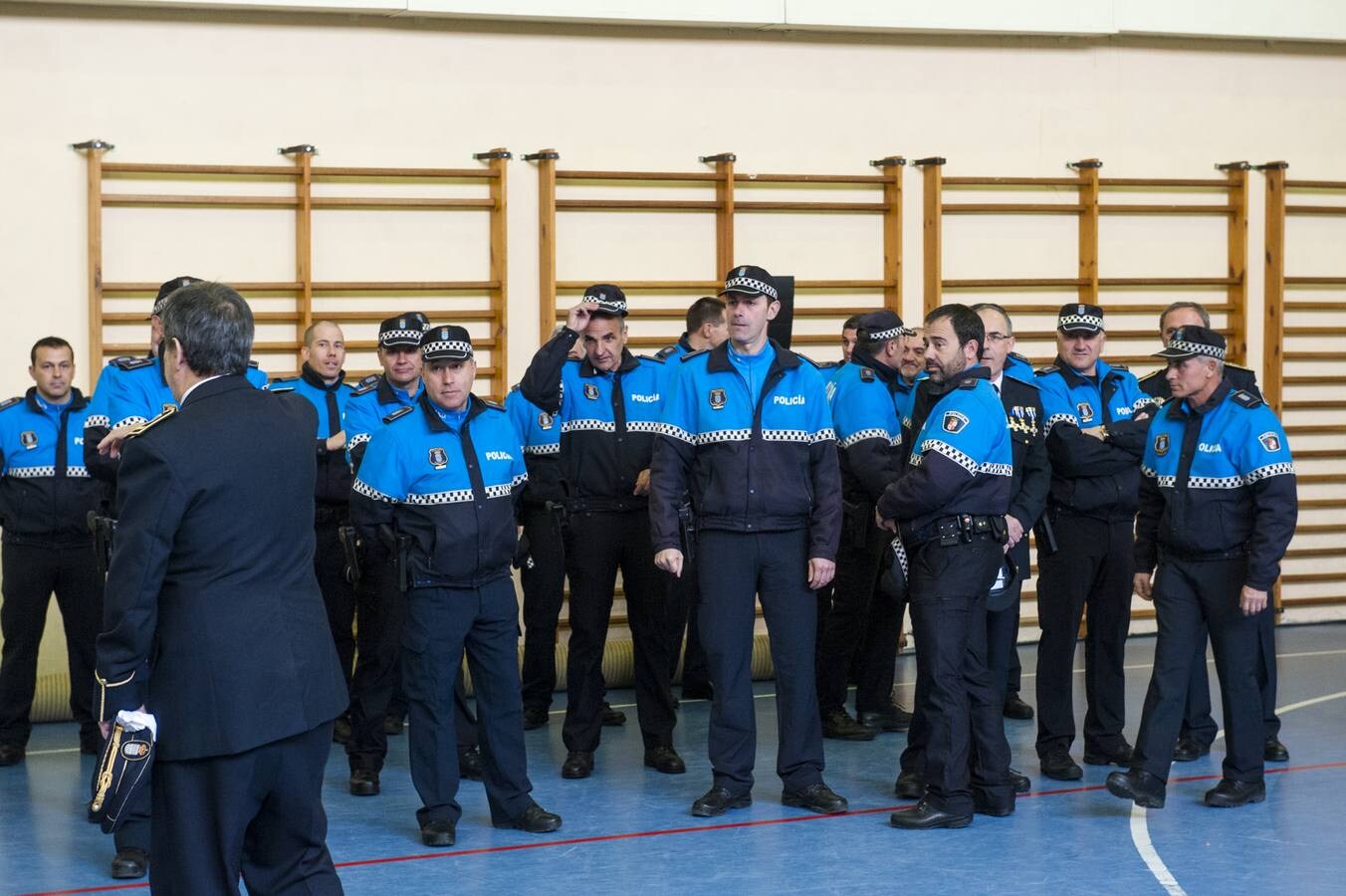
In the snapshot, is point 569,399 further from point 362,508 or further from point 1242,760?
point 1242,760

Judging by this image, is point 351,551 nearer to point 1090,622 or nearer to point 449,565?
point 449,565

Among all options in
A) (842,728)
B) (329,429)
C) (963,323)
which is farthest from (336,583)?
(963,323)

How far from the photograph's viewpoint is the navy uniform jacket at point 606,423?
22.6ft

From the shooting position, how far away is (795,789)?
20.0 feet

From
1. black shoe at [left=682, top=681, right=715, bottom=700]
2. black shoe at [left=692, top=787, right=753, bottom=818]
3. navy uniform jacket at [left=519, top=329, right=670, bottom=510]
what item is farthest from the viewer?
black shoe at [left=682, top=681, right=715, bottom=700]

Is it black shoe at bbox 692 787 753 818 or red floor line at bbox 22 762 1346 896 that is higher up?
black shoe at bbox 692 787 753 818

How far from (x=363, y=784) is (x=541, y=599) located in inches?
59.1

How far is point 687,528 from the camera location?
618 centimetres

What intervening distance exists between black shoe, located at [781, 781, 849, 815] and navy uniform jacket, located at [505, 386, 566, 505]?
6.01 feet

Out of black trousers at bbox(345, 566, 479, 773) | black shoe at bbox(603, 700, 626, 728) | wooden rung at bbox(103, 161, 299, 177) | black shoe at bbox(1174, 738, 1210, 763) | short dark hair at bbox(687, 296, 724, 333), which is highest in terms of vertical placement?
wooden rung at bbox(103, 161, 299, 177)

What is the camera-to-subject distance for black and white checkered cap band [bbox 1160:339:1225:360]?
5.96 meters

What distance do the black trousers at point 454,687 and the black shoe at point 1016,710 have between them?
2976 millimetres

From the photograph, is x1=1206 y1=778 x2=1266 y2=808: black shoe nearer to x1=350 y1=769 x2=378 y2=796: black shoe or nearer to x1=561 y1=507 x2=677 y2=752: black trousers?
x1=561 y1=507 x2=677 y2=752: black trousers

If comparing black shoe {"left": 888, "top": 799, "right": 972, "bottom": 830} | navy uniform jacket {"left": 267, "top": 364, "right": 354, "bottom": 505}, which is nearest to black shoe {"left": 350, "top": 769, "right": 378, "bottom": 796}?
navy uniform jacket {"left": 267, "top": 364, "right": 354, "bottom": 505}
